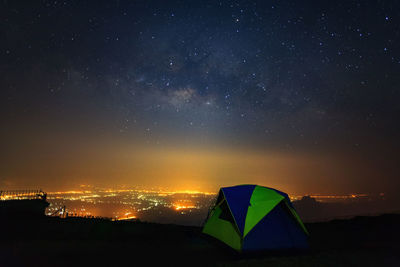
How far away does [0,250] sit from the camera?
630 centimetres

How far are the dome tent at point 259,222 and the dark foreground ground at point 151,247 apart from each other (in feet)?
1.14

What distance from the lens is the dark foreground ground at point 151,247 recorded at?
593cm

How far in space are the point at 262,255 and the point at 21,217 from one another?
40.5 feet

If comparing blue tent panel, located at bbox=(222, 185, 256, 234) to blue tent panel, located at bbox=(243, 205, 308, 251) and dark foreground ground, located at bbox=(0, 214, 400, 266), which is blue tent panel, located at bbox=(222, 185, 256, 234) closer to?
blue tent panel, located at bbox=(243, 205, 308, 251)

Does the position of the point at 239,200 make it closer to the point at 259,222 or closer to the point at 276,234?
the point at 259,222

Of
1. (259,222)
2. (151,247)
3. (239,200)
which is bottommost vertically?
(151,247)

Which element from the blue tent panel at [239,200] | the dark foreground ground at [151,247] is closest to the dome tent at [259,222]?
the blue tent panel at [239,200]

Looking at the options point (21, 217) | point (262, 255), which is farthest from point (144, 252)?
point (21, 217)

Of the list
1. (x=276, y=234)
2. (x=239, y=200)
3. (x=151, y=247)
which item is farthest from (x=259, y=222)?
Result: (x=151, y=247)

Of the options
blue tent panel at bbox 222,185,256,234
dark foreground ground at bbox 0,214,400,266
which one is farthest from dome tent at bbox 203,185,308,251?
dark foreground ground at bbox 0,214,400,266

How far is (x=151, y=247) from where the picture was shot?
7328mm

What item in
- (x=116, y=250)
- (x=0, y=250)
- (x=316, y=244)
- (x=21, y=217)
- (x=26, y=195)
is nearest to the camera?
(x=0, y=250)

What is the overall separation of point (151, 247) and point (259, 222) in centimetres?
403

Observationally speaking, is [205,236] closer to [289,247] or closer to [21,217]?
[289,247]
